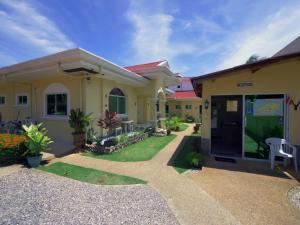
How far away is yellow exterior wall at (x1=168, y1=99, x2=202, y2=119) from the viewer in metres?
26.4

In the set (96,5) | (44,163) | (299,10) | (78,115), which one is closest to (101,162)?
(44,163)

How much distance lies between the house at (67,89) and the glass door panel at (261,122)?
6862 mm

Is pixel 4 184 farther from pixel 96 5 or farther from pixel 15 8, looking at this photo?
pixel 96 5

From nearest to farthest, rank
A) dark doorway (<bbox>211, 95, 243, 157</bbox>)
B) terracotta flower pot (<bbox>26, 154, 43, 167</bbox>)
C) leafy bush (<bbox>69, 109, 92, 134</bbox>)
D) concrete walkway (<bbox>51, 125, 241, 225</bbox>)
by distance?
concrete walkway (<bbox>51, 125, 241, 225</bbox>)
terracotta flower pot (<bbox>26, 154, 43, 167</bbox>)
leafy bush (<bbox>69, 109, 92, 134</bbox>)
dark doorway (<bbox>211, 95, 243, 157</bbox>)

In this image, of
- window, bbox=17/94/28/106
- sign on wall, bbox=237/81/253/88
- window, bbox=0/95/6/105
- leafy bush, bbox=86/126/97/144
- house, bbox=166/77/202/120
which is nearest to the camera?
sign on wall, bbox=237/81/253/88

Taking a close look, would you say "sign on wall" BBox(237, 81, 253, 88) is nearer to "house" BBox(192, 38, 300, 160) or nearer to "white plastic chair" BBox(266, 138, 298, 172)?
"house" BBox(192, 38, 300, 160)

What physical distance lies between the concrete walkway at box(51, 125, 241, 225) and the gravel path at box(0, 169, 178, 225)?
0.31 meters

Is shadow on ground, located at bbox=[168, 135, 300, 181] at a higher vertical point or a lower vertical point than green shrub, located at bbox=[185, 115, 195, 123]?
lower

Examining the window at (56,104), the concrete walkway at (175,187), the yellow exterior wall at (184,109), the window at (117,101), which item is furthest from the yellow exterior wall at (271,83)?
the yellow exterior wall at (184,109)

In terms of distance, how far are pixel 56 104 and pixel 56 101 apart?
0.18m

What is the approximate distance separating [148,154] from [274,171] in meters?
4.92

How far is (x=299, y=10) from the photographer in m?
7.45

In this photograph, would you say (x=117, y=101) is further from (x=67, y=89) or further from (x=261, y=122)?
(x=261, y=122)

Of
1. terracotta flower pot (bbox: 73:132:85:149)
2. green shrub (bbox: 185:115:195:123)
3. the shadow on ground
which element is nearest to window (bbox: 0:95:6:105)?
terracotta flower pot (bbox: 73:132:85:149)
